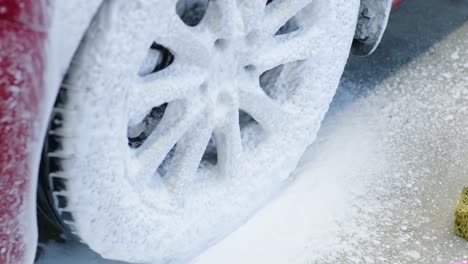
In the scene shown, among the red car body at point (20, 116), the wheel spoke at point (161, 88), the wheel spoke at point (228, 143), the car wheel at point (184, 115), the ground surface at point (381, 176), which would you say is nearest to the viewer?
the red car body at point (20, 116)

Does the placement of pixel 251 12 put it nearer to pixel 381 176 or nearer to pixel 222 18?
pixel 222 18

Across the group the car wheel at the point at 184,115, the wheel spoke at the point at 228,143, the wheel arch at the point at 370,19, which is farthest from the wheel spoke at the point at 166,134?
the wheel arch at the point at 370,19

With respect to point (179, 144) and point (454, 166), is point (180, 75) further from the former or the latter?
point (454, 166)

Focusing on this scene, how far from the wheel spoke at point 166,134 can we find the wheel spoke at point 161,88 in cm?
4

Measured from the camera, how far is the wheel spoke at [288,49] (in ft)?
6.00

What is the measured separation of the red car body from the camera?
46.0 inches

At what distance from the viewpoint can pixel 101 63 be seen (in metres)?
1.34

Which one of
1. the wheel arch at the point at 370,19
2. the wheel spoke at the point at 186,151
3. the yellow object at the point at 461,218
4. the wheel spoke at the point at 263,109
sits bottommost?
the yellow object at the point at 461,218

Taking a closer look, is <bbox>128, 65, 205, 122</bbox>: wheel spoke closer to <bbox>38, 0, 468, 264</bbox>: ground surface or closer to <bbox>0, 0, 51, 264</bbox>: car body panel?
<bbox>0, 0, 51, 264</bbox>: car body panel

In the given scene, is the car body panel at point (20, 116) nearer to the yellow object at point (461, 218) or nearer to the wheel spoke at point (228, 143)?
the wheel spoke at point (228, 143)

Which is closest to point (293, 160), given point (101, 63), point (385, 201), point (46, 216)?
point (385, 201)

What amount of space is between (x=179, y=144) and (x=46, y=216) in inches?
12.4

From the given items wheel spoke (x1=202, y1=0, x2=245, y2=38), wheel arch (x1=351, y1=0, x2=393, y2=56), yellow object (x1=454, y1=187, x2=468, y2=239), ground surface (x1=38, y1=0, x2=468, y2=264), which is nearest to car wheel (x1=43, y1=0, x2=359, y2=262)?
wheel spoke (x1=202, y1=0, x2=245, y2=38)

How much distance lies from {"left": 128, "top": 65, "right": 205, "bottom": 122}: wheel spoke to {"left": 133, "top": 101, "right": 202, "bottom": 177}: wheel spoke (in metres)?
0.04
